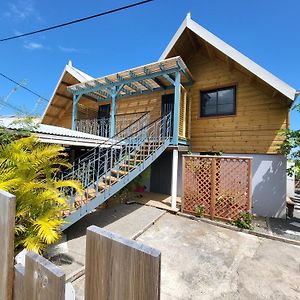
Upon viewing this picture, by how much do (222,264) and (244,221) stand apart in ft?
7.90

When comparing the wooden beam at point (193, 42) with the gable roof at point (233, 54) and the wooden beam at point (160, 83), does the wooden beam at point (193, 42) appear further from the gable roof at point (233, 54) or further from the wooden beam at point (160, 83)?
the wooden beam at point (160, 83)

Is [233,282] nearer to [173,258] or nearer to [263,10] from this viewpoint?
[173,258]

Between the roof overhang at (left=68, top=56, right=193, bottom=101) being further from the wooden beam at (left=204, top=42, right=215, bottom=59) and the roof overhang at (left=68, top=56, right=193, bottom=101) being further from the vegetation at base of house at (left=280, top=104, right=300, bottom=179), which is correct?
the vegetation at base of house at (left=280, top=104, right=300, bottom=179)

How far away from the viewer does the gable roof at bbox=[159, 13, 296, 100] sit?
6637 mm

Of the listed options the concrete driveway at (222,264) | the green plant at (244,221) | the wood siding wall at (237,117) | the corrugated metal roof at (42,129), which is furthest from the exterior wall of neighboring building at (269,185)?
the corrugated metal roof at (42,129)

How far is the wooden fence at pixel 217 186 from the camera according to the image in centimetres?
662

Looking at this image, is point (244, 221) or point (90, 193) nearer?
point (90, 193)

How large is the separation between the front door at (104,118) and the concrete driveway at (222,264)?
249 inches

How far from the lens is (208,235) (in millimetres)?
5766

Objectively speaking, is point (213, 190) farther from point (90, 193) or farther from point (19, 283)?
point (19, 283)

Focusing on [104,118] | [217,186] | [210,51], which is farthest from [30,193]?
[104,118]

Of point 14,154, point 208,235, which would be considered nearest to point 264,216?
point 208,235

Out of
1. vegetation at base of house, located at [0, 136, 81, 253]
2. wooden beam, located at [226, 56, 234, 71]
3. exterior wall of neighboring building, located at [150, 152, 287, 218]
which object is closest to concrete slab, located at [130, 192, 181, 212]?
exterior wall of neighboring building, located at [150, 152, 287, 218]

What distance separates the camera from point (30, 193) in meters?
3.56
